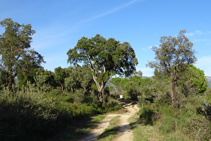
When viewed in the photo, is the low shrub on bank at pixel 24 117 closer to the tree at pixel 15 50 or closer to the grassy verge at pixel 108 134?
the grassy verge at pixel 108 134

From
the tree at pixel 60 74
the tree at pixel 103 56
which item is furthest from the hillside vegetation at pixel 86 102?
the tree at pixel 60 74

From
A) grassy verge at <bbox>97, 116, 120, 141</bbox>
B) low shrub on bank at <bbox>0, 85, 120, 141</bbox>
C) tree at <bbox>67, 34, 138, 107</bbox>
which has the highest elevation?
tree at <bbox>67, 34, 138, 107</bbox>

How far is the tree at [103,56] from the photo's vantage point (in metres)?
26.9

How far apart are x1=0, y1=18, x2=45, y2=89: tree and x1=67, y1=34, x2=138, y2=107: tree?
6.89m

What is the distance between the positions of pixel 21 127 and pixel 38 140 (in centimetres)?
137

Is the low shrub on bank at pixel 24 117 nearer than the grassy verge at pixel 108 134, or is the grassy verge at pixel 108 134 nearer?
the low shrub on bank at pixel 24 117

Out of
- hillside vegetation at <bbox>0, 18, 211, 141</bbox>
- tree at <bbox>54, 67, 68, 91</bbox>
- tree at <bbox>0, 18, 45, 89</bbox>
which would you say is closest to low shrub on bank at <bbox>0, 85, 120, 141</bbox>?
hillside vegetation at <bbox>0, 18, 211, 141</bbox>

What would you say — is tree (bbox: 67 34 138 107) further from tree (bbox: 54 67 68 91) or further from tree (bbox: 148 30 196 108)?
tree (bbox: 54 67 68 91)

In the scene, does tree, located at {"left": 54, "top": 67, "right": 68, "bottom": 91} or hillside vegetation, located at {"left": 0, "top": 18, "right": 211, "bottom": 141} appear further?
tree, located at {"left": 54, "top": 67, "right": 68, "bottom": 91}

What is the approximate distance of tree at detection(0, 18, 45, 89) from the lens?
72.8ft

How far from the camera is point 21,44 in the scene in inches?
936

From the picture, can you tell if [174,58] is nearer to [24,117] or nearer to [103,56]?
[103,56]

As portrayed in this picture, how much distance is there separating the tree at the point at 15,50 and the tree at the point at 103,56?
22.6 ft

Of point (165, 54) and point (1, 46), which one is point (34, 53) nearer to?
point (1, 46)
